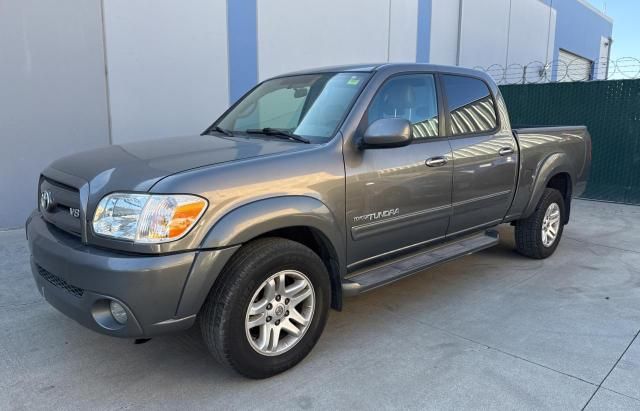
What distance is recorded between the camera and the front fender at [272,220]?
8.79 ft

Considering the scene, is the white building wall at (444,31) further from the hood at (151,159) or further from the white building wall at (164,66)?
the hood at (151,159)

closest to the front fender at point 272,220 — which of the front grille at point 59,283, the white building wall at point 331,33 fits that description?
the front grille at point 59,283

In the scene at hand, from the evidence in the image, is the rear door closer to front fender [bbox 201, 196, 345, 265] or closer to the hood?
front fender [bbox 201, 196, 345, 265]

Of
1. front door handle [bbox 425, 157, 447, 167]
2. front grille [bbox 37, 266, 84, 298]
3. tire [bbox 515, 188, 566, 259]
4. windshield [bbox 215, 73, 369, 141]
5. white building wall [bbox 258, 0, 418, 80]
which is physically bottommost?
tire [bbox 515, 188, 566, 259]

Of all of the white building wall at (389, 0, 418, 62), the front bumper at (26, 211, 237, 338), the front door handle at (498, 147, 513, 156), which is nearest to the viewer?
the front bumper at (26, 211, 237, 338)

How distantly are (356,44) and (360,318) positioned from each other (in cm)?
763

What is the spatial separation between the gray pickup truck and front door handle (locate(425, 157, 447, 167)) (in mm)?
12

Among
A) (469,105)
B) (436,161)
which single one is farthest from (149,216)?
(469,105)

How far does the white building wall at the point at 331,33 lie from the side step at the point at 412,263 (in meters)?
5.07

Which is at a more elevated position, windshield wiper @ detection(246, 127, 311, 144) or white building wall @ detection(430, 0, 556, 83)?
white building wall @ detection(430, 0, 556, 83)

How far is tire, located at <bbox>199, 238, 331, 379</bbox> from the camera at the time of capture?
2764 mm

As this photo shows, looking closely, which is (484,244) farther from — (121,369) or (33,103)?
(33,103)

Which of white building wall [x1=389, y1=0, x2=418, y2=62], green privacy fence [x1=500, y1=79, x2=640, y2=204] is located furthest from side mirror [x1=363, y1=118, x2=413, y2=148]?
white building wall [x1=389, y1=0, x2=418, y2=62]

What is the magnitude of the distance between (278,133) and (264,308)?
1.28m
